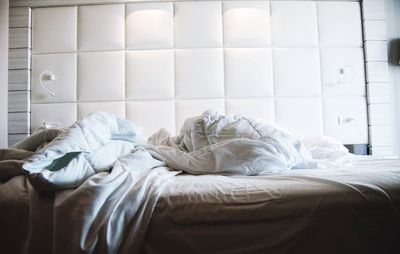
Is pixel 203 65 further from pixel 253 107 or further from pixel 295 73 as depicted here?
pixel 295 73

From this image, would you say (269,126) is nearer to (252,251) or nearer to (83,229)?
(252,251)

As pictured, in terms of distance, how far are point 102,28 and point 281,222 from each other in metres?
2.00

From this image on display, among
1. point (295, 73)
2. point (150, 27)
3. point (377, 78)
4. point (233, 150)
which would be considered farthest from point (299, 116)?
point (150, 27)

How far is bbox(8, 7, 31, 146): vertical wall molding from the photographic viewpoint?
6.55 feet

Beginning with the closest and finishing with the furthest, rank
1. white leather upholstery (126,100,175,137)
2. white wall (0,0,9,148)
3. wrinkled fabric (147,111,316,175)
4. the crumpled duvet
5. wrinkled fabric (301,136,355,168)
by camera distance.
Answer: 1. the crumpled duvet
2. wrinkled fabric (147,111,316,175)
3. wrinkled fabric (301,136,355,168)
4. white wall (0,0,9,148)
5. white leather upholstery (126,100,175,137)

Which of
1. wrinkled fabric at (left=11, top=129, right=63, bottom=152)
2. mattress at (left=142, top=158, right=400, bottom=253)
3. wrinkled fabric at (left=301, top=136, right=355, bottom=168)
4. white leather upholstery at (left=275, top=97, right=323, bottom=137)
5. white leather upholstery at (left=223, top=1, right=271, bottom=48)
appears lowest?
mattress at (left=142, top=158, right=400, bottom=253)

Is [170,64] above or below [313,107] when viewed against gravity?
above

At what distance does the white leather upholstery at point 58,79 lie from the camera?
6.59 ft

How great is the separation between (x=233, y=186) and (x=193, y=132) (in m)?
0.57

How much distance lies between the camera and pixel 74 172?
0.74 meters

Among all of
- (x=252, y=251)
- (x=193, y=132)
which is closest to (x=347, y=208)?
(x=252, y=251)

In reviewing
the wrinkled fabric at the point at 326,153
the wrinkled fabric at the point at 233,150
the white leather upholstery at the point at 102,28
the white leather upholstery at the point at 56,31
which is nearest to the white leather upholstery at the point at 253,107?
the wrinkled fabric at the point at 326,153

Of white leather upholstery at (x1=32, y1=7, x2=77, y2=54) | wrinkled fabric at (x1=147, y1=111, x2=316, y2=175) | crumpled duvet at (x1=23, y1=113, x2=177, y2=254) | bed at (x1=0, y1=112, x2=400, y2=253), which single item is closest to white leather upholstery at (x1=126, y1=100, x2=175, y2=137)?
wrinkled fabric at (x1=147, y1=111, x2=316, y2=175)

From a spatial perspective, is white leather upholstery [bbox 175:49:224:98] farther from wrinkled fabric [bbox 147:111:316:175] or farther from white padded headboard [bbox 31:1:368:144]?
wrinkled fabric [bbox 147:111:316:175]
